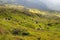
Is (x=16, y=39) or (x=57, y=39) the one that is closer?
(x=16, y=39)

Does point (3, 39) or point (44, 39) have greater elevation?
point (3, 39)

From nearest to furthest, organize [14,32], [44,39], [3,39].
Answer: [3,39] → [44,39] → [14,32]

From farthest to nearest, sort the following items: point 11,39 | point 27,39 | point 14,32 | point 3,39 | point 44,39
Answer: point 14,32 → point 44,39 → point 27,39 → point 11,39 → point 3,39

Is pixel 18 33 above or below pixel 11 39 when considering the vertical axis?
below

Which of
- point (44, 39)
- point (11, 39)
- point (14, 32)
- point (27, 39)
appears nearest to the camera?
point (11, 39)

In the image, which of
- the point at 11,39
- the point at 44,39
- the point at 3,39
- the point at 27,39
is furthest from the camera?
the point at 44,39

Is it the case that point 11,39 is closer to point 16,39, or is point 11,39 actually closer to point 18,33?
point 16,39

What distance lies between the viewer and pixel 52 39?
114 m

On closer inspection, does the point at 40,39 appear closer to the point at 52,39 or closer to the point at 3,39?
the point at 52,39

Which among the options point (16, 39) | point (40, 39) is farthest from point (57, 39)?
point (16, 39)

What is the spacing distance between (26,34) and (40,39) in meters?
14.9

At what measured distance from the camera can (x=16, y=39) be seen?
94.1m

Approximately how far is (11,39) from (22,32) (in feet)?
105

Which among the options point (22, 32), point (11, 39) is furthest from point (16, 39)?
point (22, 32)
